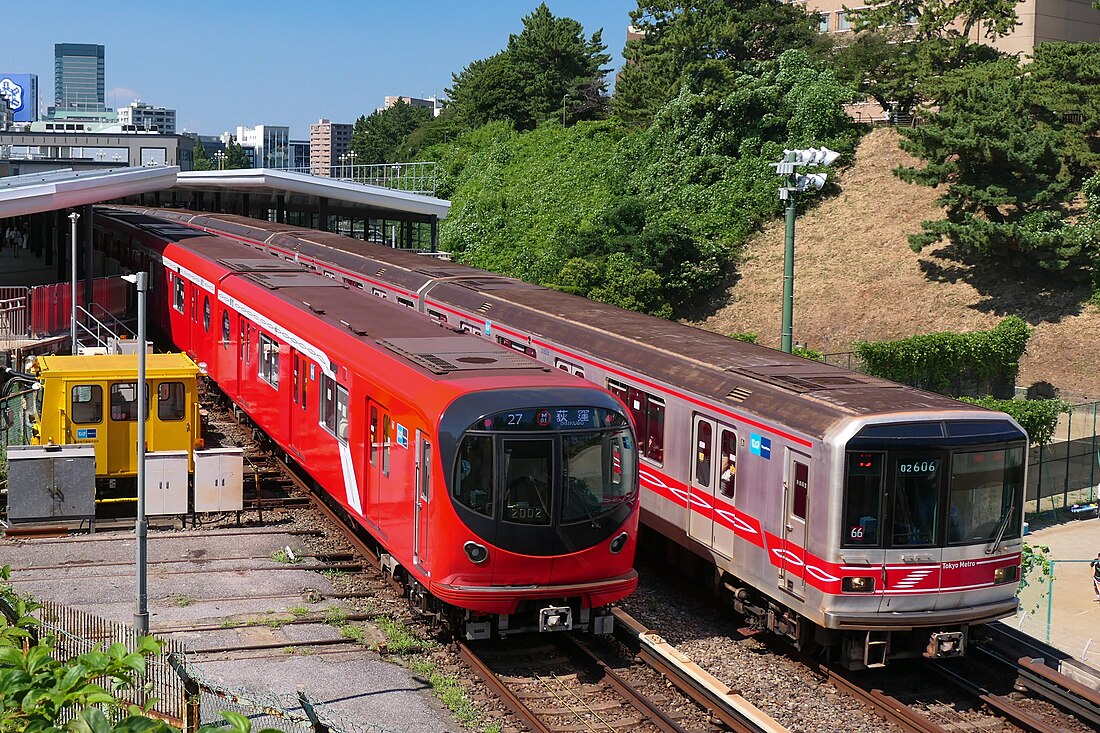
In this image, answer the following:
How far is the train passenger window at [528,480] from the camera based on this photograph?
1190cm

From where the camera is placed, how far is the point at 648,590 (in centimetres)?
1562

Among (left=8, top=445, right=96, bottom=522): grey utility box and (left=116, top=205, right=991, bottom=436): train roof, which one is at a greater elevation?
(left=116, top=205, right=991, bottom=436): train roof

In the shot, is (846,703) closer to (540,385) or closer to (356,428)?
(540,385)

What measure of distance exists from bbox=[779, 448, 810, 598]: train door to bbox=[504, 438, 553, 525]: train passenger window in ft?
8.45

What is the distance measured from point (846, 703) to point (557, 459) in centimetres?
386

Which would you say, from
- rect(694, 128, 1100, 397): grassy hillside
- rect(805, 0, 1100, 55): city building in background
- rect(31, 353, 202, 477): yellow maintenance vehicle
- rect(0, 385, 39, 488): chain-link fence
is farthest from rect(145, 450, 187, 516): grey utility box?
rect(805, 0, 1100, 55): city building in background

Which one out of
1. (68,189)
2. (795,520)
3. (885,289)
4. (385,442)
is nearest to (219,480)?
(385,442)

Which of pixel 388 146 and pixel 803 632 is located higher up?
pixel 388 146

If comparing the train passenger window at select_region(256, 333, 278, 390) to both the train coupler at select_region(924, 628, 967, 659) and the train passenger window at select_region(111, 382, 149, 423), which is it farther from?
the train coupler at select_region(924, 628, 967, 659)

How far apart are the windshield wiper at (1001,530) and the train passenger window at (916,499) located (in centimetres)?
73

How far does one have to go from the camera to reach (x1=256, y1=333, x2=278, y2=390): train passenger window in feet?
64.3

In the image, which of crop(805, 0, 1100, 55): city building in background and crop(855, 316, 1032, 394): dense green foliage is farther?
crop(805, 0, 1100, 55): city building in background

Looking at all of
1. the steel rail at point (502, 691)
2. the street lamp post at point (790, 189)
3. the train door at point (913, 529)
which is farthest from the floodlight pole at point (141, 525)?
the street lamp post at point (790, 189)

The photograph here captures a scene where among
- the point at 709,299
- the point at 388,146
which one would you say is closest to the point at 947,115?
the point at 709,299
